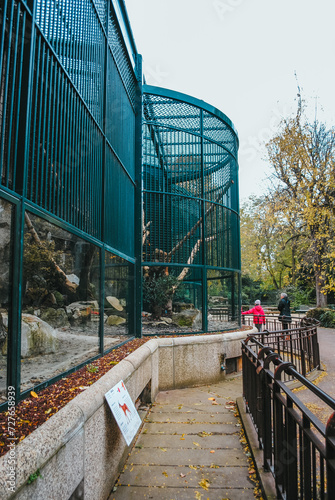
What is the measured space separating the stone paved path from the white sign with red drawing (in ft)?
1.49

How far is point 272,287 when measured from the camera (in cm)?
3447

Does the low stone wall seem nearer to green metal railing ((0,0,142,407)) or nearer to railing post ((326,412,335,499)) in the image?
green metal railing ((0,0,142,407))

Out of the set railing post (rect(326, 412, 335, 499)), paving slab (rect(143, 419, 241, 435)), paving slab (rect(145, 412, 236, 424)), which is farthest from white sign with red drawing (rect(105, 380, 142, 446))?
railing post (rect(326, 412, 335, 499))

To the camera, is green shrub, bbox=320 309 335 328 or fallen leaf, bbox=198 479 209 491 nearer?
fallen leaf, bbox=198 479 209 491

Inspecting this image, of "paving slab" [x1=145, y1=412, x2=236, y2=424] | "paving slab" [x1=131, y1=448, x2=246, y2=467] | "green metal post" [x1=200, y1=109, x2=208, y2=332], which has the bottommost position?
"paving slab" [x1=145, y1=412, x2=236, y2=424]

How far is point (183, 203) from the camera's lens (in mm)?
8000

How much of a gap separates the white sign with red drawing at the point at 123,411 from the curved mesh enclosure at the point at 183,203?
13.3 feet

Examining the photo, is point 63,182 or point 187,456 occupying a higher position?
point 63,182

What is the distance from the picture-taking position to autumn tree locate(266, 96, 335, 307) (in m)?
16.8

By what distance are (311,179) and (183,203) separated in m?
12.3

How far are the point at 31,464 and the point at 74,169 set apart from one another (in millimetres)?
2998

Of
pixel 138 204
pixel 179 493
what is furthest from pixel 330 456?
pixel 138 204

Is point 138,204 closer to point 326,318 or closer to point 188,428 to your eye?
point 188,428

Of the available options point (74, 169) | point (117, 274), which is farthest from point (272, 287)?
point (74, 169)
